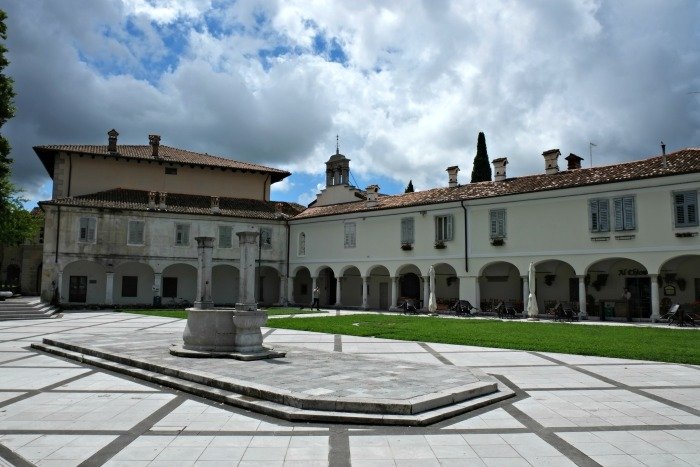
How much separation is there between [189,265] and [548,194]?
23.4 meters

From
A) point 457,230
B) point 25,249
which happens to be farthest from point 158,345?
point 25,249

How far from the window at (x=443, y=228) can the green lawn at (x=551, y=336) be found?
29.0ft

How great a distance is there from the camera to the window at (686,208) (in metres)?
21.3

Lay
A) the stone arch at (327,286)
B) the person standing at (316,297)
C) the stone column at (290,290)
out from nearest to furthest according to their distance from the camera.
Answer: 1. the person standing at (316,297)
2. the stone column at (290,290)
3. the stone arch at (327,286)

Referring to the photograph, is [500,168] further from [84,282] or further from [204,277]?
[84,282]

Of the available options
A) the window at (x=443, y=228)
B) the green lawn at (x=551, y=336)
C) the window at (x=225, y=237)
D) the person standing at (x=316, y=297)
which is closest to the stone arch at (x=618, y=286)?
the green lawn at (x=551, y=336)

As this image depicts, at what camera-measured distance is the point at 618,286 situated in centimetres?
2538

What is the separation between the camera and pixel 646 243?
22.5 meters

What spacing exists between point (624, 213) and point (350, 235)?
1619 centimetres

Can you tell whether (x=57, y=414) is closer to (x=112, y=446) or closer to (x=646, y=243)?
(x=112, y=446)

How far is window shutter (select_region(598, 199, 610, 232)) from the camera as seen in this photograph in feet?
77.4

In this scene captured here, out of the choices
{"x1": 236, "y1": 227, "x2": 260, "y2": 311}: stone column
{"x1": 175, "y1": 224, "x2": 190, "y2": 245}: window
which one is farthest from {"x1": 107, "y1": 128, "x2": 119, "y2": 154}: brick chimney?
{"x1": 236, "y1": 227, "x2": 260, "y2": 311}: stone column

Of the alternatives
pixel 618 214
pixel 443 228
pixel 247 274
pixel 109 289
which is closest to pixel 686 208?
pixel 618 214

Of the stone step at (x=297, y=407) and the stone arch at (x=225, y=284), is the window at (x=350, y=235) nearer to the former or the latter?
the stone arch at (x=225, y=284)
